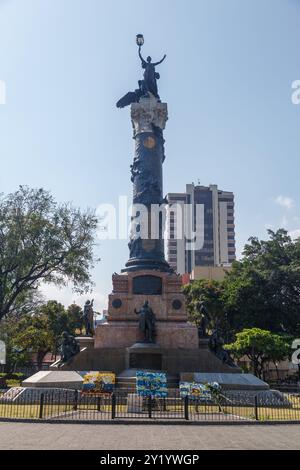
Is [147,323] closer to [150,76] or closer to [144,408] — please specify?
[144,408]

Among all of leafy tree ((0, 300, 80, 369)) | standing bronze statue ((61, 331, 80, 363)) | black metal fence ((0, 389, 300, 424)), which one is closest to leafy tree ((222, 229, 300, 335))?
leafy tree ((0, 300, 80, 369))

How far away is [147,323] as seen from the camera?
27.3 meters

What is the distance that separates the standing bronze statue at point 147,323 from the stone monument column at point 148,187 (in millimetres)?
4032

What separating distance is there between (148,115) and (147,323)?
15257 millimetres

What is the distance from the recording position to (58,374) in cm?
2395

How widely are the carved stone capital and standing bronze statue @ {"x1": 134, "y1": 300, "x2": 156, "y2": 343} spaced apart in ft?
43.7

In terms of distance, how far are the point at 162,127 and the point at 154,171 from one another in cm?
388

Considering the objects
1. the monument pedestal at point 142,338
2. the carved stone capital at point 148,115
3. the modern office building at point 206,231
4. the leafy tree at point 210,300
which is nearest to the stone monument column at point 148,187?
the carved stone capital at point 148,115

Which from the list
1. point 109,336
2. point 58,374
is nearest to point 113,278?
point 109,336

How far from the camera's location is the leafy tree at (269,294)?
44875mm

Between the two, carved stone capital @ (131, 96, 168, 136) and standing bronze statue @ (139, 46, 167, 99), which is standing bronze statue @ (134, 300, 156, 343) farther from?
standing bronze statue @ (139, 46, 167, 99)

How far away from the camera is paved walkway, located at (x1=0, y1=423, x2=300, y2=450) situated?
10461mm

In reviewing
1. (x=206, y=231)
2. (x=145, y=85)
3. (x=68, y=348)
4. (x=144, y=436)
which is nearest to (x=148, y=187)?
(x=145, y=85)
